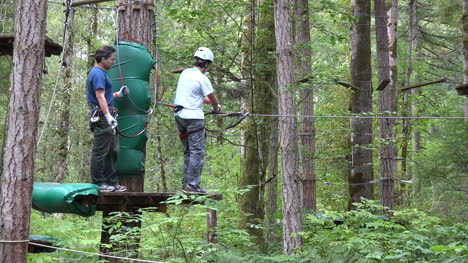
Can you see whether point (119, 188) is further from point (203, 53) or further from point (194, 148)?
point (203, 53)

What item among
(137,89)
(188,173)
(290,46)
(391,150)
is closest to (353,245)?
(188,173)

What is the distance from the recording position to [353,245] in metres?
6.99

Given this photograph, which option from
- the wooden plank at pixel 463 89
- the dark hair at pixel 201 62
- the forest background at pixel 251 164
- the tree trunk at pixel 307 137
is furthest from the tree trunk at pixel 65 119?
the wooden plank at pixel 463 89

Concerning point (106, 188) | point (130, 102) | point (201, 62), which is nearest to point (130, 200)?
point (106, 188)

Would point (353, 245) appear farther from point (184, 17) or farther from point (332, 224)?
point (184, 17)

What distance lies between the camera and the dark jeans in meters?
6.89

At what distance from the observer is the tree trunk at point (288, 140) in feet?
25.8

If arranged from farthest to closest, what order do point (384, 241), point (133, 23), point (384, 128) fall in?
point (384, 128) → point (133, 23) → point (384, 241)

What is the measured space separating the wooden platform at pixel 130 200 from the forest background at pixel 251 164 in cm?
35

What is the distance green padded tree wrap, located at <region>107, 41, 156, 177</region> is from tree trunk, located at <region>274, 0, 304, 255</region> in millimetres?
1994

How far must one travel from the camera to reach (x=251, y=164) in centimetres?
1096

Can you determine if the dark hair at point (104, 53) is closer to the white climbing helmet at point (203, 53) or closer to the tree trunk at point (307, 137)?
the white climbing helmet at point (203, 53)

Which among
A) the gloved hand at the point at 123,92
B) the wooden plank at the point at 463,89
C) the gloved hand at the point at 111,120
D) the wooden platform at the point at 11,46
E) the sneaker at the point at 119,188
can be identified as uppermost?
the wooden platform at the point at 11,46

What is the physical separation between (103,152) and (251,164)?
14.9ft
